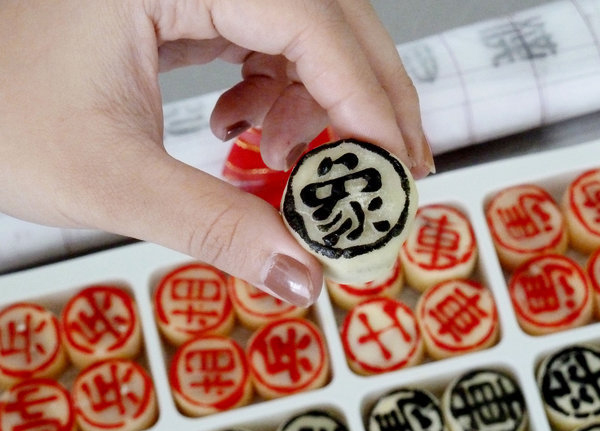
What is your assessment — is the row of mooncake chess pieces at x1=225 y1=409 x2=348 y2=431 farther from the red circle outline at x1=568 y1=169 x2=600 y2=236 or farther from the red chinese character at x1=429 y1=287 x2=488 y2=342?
the red circle outline at x1=568 y1=169 x2=600 y2=236

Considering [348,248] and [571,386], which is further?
[571,386]

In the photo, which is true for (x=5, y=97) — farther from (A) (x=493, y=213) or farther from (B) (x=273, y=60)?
(A) (x=493, y=213)

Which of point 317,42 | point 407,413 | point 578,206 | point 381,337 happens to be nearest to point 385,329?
point 381,337

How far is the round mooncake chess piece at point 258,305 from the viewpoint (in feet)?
3.40

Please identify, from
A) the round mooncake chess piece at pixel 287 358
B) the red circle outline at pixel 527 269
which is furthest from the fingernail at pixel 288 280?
the red circle outline at pixel 527 269

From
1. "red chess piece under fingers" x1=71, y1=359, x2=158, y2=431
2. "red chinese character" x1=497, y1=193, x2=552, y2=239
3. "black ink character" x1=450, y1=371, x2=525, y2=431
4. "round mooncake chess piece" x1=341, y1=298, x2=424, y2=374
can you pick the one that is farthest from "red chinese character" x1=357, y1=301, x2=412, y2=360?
"red chess piece under fingers" x1=71, y1=359, x2=158, y2=431

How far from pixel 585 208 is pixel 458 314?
244 mm

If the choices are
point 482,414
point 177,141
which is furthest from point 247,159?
point 482,414

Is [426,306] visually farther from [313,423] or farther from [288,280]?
[288,280]

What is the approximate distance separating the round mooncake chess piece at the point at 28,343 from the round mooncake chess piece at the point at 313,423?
0.34 metres

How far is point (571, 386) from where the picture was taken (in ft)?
3.18

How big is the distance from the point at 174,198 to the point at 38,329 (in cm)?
48

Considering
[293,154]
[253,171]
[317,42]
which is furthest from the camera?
[253,171]

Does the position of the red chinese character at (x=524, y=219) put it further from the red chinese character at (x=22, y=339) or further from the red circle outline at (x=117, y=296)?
the red chinese character at (x=22, y=339)
